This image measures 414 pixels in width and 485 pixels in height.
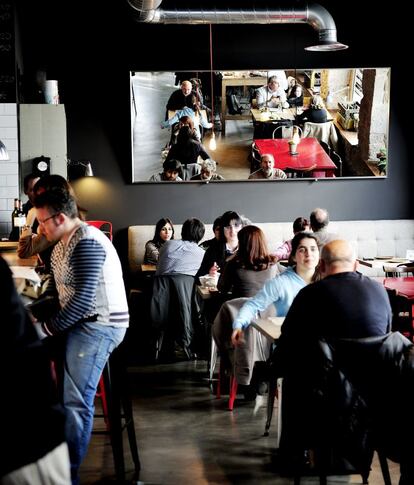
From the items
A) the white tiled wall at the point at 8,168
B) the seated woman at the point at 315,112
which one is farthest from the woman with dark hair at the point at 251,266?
the seated woman at the point at 315,112

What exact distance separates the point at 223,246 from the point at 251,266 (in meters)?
1.38

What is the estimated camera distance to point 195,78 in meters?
9.80

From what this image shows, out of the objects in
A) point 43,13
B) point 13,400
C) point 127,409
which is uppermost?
point 43,13

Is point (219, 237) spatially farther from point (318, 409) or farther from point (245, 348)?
point (318, 409)

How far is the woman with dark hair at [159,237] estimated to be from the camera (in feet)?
28.2

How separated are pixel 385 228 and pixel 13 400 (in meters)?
8.74

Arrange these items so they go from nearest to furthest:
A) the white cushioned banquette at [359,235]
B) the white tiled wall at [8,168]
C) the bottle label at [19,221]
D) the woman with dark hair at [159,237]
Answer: the bottle label at [19,221], the woman with dark hair at [159,237], the white tiled wall at [8,168], the white cushioned banquette at [359,235]

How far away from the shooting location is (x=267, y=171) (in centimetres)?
1003

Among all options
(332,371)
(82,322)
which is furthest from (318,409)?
(82,322)

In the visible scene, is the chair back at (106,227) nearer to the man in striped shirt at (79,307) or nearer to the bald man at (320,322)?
the man in striped shirt at (79,307)

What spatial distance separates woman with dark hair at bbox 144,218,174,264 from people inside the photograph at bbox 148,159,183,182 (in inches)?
57.0

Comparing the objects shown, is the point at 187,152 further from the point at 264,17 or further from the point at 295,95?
the point at 264,17

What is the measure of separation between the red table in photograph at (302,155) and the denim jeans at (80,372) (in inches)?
253

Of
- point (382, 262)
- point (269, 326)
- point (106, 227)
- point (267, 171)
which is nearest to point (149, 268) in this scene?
point (106, 227)
